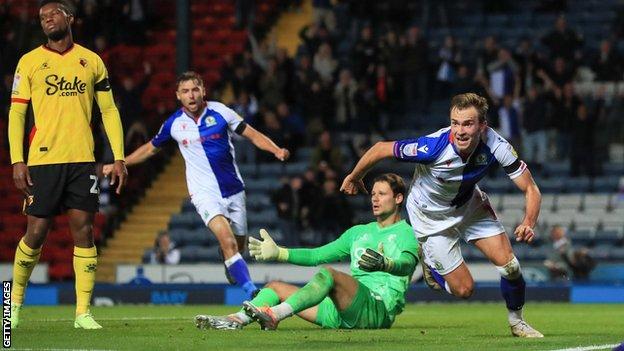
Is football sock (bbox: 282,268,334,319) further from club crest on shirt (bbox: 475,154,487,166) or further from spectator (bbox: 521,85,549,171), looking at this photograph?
spectator (bbox: 521,85,549,171)

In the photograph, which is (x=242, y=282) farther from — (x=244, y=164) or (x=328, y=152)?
(x=244, y=164)

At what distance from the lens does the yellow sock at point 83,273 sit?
11281 millimetres

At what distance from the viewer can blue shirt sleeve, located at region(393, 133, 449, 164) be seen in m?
10.5

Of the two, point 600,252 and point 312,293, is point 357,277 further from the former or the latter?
point 600,252

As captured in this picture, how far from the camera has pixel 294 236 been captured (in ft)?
75.8

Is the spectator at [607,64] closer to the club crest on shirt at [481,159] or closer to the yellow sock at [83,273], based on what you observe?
the club crest on shirt at [481,159]

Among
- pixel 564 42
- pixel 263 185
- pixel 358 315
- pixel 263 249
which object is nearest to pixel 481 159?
pixel 358 315

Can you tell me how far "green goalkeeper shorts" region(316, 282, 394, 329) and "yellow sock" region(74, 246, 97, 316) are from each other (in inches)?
72.9

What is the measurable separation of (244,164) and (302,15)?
531cm

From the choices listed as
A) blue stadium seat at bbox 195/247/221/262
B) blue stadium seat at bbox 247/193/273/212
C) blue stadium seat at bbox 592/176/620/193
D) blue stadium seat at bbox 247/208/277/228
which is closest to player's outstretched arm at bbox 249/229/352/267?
blue stadium seat at bbox 195/247/221/262

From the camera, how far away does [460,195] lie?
436 inches

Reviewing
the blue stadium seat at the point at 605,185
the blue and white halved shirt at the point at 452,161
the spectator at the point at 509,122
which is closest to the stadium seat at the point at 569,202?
the blue stadium seat at the point at 605,185

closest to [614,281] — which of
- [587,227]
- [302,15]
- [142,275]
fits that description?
[587,227]

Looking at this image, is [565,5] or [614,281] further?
[565,5]
